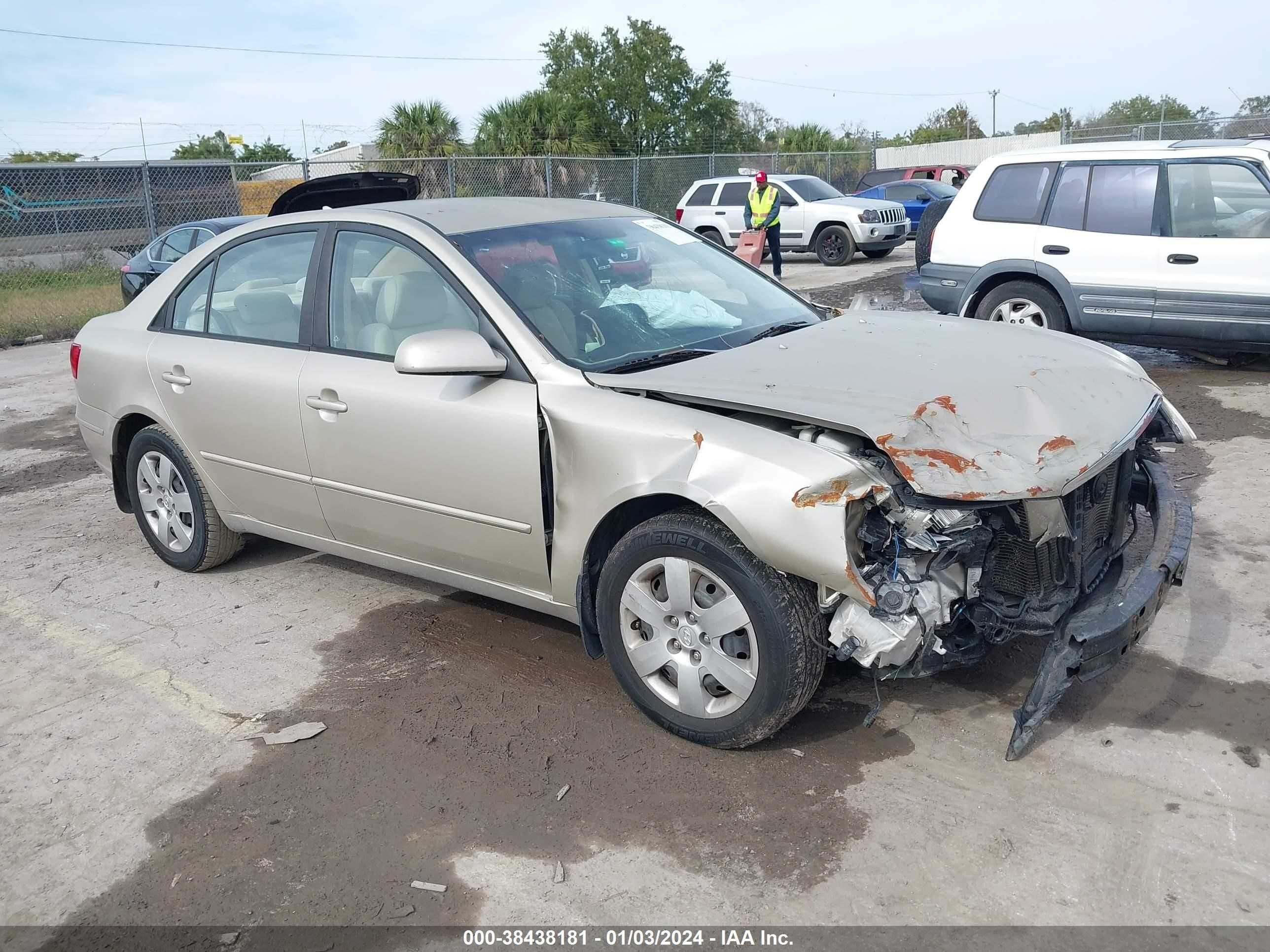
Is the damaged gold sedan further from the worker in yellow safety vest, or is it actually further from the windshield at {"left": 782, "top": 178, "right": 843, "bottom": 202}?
the windshield at {"left": 782, "top": 178, "right": 843, "bottom": 202}

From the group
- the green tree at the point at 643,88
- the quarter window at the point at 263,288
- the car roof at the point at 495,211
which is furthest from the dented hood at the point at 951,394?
the green tree at the point at 643,88

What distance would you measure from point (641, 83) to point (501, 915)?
50947mm

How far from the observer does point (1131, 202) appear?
317 inches

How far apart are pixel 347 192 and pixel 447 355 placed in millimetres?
2739

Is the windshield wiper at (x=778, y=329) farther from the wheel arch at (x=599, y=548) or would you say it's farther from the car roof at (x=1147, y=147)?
the car roof at (x=1147, y=147)

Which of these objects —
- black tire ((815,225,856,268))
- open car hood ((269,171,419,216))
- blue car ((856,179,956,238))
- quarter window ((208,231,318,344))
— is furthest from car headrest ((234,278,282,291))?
blue car ((856,179,956,238))

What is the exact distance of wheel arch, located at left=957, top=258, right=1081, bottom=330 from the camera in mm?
8180

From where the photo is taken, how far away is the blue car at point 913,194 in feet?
71.9

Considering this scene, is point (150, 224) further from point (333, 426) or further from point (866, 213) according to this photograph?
point (333, 426)

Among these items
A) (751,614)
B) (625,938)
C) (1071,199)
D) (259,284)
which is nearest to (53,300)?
Answer: (259,284)

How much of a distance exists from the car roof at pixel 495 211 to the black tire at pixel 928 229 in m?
5.13

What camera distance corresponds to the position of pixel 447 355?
352cm

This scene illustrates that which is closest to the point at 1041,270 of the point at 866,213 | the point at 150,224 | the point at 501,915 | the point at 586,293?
the point at 586,293

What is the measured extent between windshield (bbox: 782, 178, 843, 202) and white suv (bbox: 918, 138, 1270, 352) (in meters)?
11.6
